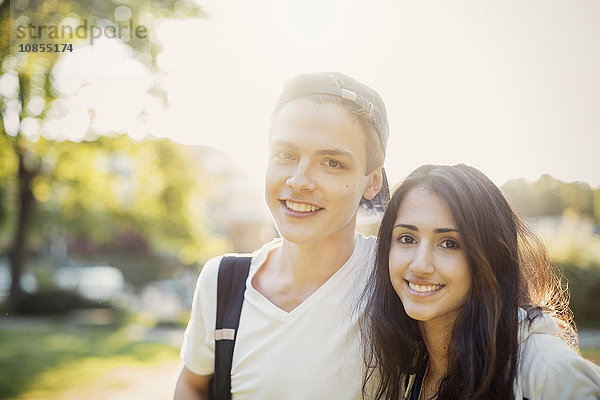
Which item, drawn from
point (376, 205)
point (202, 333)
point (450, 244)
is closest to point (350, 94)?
point (376, 205)

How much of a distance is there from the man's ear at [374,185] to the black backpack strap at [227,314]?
2.08 feet

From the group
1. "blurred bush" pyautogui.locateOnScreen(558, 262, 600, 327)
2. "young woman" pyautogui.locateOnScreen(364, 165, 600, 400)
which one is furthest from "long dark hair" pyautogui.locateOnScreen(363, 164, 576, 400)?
"blurred bush" pyautogui.locateOnScreen(558, 262, 600, 327)

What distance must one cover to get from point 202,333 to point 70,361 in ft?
22.5

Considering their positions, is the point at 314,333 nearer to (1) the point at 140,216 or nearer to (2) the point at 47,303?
(1) the point at 140,216

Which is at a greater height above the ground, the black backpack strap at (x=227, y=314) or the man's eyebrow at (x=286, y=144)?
the man's eyebrow at (x=286, y=144)

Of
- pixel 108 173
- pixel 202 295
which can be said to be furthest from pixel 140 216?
pixel 202 295

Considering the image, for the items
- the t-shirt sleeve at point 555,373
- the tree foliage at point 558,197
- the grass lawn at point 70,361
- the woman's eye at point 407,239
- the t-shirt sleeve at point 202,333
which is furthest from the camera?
the tree foliage at point 558,197

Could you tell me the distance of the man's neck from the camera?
2326 mm

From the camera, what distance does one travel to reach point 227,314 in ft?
7.55

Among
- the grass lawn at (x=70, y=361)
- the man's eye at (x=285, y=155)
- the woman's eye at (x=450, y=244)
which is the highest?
the man's eye at (x=285, y=155)

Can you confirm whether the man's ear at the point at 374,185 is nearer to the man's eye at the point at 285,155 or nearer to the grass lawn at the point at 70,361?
the man's eye at the point at 285,155

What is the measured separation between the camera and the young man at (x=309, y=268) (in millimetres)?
2119

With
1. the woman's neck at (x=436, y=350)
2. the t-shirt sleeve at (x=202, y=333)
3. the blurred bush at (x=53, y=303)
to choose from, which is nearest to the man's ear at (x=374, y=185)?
the woman's neck at (x=436, y=350)

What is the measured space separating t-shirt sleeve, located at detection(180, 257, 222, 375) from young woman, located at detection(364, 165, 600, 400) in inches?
26.7
